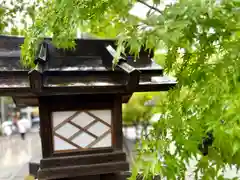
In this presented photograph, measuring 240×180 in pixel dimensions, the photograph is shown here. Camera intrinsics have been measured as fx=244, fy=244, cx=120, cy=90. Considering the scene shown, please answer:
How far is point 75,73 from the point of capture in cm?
→ 142

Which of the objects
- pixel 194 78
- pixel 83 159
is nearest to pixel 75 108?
pixel 83 159

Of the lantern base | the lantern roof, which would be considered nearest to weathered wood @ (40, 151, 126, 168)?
the lantern base

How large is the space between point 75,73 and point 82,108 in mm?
245

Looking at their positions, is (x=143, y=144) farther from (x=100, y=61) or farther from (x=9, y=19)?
(x=9, y=19)

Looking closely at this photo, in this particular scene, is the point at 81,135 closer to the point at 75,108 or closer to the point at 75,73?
the point at 75,108

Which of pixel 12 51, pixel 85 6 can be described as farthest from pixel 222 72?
pixel 12 51

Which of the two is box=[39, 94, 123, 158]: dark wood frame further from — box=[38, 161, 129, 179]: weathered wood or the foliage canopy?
the foliage canopy

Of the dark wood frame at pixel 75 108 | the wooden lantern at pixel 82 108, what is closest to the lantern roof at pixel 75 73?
the wooden lantern at pixel 82 108

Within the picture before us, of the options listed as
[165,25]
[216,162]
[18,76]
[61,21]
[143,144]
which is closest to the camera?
[165,25]

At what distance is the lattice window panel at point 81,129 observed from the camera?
1.53 m

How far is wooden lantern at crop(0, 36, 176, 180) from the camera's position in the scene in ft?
4.63

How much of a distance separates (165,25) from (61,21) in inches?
20.8

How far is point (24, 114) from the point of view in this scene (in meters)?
11.1

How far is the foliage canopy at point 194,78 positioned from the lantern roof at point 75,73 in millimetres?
471
